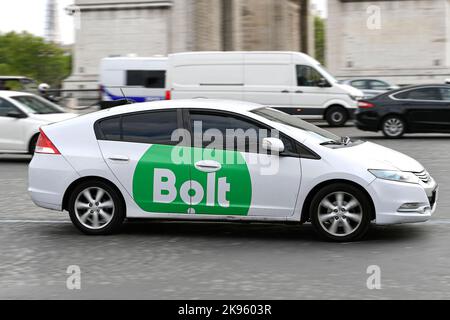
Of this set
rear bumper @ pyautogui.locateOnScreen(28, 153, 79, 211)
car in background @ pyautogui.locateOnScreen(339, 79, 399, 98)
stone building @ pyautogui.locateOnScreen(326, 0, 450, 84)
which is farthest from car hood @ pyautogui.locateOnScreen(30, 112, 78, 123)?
stone building @ pyautogui.locateOnScreen(326, 0, 450, 84)

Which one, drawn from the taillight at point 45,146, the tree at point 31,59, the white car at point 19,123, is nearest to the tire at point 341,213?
the taillight at point 45,146

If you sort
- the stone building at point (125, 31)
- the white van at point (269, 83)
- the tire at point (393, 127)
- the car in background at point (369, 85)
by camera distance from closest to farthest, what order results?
1. the tire at point (393, 127)
2. the white van at point (269, 83)
3. the car in background at point (369, 85)
4. the stone building at point (125, 31)

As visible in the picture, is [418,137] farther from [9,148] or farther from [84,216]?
[84,216]

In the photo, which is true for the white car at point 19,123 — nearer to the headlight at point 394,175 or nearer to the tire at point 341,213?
the tire at point 341,213

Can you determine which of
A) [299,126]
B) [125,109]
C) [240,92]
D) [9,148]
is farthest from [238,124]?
[240,92]

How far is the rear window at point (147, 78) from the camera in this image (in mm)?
26531

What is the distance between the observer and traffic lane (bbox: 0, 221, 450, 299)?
6000 mm

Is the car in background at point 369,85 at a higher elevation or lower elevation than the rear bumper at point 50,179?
higher

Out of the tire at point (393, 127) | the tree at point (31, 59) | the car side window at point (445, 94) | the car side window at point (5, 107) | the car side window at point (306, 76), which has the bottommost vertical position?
the tire at point (393, 127)

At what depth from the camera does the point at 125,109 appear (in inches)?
332

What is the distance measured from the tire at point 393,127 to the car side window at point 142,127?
12822 millimetres

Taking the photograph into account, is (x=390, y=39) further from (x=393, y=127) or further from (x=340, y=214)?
(x=340, y=214)

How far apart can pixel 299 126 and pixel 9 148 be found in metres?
9.35

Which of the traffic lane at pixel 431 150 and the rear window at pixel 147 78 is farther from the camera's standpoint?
the rear window at pixel 147 78
